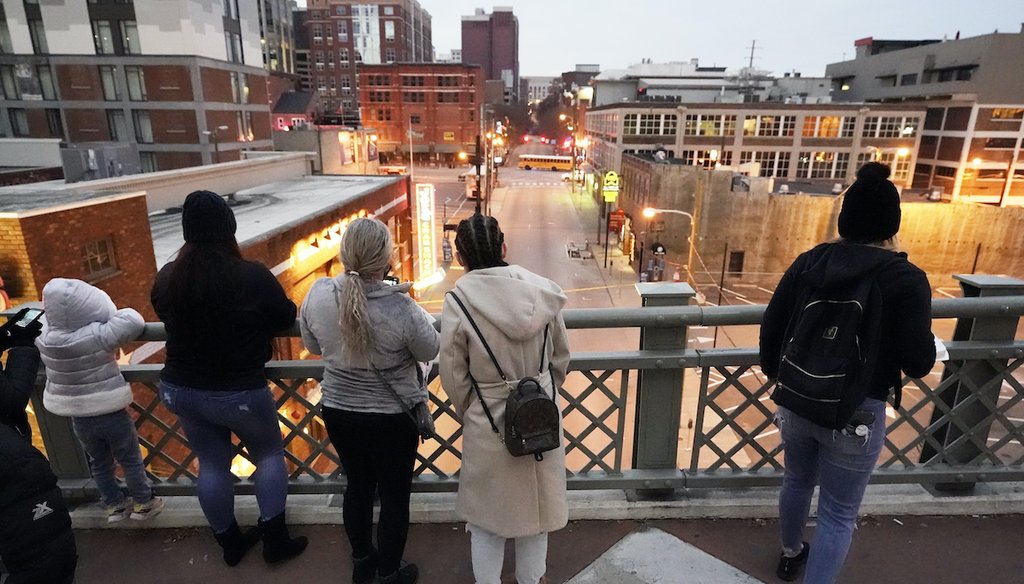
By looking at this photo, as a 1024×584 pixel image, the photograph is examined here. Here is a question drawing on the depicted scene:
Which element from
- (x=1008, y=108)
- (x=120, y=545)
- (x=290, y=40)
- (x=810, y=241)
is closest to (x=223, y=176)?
(x=120, y=545)

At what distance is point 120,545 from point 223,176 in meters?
22.6

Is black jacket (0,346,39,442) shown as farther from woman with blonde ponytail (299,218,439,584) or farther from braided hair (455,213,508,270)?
braided hair (455,213,508,270)

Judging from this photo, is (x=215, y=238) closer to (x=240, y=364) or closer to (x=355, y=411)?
(x=240, y=364)

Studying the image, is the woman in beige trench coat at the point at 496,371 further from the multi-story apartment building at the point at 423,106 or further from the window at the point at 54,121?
the multi-story apartment building at the point at 423,106

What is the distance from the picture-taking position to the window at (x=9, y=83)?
3897cm

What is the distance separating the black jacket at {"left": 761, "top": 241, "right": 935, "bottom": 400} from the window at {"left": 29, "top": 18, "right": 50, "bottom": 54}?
51592 millimetres

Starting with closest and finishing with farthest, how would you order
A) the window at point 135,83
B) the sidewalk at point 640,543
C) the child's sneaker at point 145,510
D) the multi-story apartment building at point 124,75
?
1. the sidewalk at point 640,543
2. the child's sneaker at point 145,510
3. the multi-story apartment building at point 124,75
4. the window at point 135,83

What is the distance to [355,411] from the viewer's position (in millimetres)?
2875

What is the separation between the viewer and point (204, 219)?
281 centimetres

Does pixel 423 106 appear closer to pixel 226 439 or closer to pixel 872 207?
pixel 226 439

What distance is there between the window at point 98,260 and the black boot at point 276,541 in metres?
9.83

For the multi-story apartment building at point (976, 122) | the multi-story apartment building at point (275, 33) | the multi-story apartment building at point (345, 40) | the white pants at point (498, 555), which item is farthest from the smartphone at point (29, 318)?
the multi-story apartment building at point (345, 40)

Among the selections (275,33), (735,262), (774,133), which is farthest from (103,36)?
(774,133)

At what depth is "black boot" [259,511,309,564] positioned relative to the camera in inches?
132
